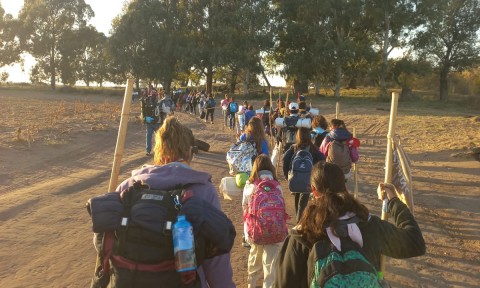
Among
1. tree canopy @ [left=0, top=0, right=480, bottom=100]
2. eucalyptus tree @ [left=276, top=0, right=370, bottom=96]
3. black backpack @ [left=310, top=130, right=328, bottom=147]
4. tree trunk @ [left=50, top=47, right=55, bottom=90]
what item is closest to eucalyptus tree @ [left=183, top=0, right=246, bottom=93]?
tree canopy @ [left=0, top=0, right=480, bottom=100]

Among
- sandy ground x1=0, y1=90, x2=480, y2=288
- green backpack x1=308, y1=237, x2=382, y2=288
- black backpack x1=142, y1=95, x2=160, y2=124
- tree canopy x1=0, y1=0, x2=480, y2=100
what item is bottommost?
sandy ground x1=0, y1=90, x2=480, y2=288

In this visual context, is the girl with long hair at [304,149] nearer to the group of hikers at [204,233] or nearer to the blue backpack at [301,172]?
the blue backpack at [301,172]

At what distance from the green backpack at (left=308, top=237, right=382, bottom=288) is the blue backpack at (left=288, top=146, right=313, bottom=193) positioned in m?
3.50

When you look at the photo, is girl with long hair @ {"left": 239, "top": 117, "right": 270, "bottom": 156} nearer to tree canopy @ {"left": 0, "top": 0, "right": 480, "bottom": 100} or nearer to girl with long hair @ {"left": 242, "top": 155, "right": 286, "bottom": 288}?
girl with long hair @ {"left": 242, "top": 155, "right": 286, "bottom": 288}

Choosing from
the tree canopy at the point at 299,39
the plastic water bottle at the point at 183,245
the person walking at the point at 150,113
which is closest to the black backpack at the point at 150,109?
the person walking at the point at 150,113

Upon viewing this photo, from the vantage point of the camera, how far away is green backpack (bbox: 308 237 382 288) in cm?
230

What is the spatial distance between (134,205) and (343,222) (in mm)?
1139

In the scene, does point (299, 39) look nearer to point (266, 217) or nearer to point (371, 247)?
point (266, 217)

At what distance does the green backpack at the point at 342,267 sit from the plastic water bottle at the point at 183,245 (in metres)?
0.67

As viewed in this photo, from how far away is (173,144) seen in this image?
2.82m

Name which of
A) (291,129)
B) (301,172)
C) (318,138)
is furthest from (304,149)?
(291,129)

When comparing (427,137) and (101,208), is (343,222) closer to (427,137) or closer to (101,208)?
(101,208)

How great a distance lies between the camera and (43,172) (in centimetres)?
1136

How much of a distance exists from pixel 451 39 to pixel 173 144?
151 ft
